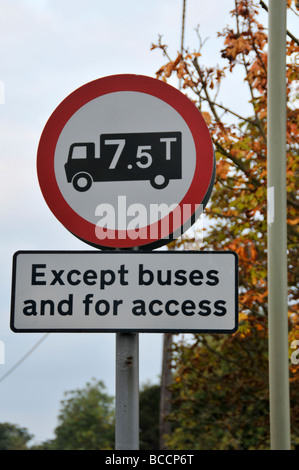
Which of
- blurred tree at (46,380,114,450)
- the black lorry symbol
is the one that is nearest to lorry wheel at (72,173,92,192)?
the black lorry symbol

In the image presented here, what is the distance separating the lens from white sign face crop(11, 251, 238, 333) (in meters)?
2.28

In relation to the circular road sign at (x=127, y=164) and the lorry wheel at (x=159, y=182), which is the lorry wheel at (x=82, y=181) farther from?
the lorry wheel at (x=159, y=182)

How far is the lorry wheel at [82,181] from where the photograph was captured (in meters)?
2.46

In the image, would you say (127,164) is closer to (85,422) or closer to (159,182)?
(159,182)

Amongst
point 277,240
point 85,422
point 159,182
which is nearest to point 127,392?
point 159,182

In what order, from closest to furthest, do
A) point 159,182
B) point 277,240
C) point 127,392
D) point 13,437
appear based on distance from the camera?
point 127,392, point 159,182, point 277,240, point 13,437

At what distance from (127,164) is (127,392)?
0.79 m

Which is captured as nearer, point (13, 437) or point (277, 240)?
point (277, 240)

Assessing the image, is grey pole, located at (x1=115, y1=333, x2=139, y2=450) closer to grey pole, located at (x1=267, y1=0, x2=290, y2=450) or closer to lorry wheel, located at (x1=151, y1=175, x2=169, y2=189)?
lorry wheel, located at (x1=151, y1=175, x2=169, y2=189)

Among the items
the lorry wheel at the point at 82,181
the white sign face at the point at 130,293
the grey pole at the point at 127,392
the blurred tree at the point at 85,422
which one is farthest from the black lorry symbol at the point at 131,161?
the blurred tree at the point at 85,422

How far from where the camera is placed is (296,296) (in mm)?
10125

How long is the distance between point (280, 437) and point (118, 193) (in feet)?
4.83

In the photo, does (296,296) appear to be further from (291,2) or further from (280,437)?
Answer: (280,437)

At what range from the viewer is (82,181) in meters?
2.48
